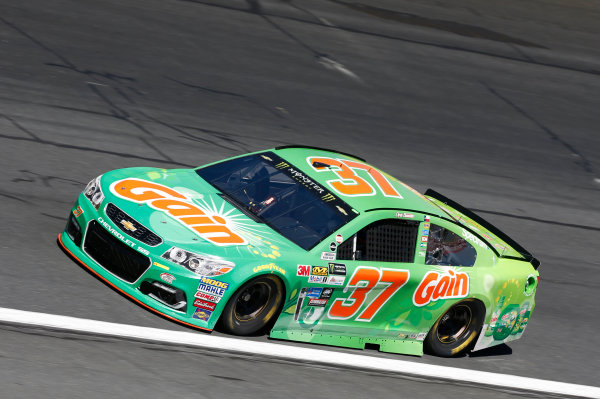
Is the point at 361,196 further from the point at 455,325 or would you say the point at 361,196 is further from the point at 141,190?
the point at 141,190

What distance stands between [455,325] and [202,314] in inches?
102

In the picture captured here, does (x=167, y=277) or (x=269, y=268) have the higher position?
(x=269, y=268)

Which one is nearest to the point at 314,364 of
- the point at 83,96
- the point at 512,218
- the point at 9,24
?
the point at 512,218

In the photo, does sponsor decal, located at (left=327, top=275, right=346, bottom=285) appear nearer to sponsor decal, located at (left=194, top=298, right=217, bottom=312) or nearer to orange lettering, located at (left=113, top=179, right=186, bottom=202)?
sponsor decal, located at (left=194, top=298, right=217, bottom=312)

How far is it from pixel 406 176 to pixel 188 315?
6.06 m

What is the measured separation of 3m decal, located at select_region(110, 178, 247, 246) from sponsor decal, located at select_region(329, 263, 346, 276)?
0.75 m

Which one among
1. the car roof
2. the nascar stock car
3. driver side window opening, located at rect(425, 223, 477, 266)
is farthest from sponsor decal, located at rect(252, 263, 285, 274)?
driver side window opening, located at rect(425, 223, 477, 266)

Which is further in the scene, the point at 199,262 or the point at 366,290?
the point at 366,290

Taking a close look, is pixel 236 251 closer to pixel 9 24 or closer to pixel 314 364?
pixel 314 364

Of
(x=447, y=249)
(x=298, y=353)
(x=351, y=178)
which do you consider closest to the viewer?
(x=298, y=353)

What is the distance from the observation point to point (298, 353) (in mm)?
7121

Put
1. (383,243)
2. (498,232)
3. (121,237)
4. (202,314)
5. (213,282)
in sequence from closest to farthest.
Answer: (213,282) → (202,314) → (121,237) → (383,243) → (498,232)

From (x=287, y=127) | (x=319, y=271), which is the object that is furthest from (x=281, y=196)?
(x=287, y=127)

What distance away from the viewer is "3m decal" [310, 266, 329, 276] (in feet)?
23.3
